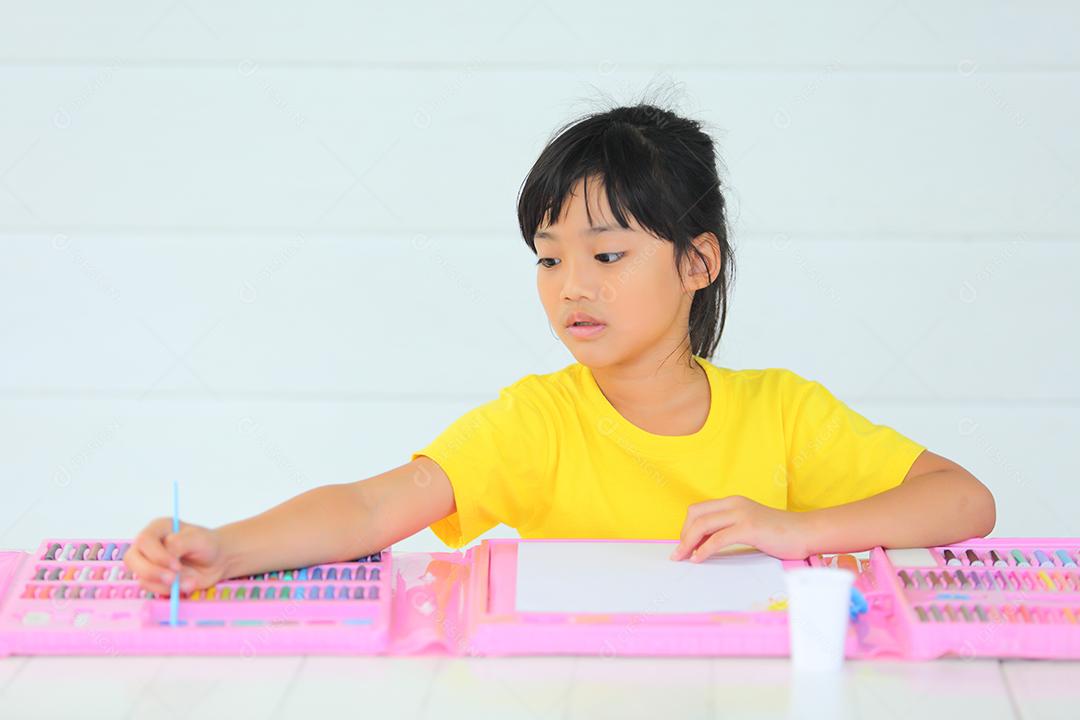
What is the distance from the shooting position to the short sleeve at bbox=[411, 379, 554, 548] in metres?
1.34

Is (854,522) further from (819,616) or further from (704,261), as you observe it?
(704,261)

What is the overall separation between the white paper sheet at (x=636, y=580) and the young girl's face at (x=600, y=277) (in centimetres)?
27

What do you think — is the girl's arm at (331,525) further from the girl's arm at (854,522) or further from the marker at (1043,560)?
the marker at (1043,560)

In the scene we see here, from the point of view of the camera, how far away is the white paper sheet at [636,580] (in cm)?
104

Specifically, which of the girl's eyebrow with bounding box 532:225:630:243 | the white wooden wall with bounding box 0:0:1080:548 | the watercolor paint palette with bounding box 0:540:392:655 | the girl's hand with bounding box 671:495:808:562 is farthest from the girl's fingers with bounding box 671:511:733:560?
the white wooden wall with bounding box 0:0:1080:548

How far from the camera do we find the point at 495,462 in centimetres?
138

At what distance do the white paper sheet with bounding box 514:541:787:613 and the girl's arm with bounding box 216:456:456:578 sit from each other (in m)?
0.13

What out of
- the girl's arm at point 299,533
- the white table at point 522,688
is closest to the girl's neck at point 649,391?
the girl's arm at point 299,533

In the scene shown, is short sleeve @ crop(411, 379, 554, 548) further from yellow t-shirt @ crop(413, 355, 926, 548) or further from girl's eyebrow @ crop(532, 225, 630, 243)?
girl's eyebrow @ crop(532, 225, 630, 243)

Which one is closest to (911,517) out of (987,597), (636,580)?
(987,597)

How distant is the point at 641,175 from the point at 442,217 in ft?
Answer: 3.48

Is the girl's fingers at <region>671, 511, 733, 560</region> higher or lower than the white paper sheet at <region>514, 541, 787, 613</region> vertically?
higher

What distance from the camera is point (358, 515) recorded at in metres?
1.17

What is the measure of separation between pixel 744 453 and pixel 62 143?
1610 mm
